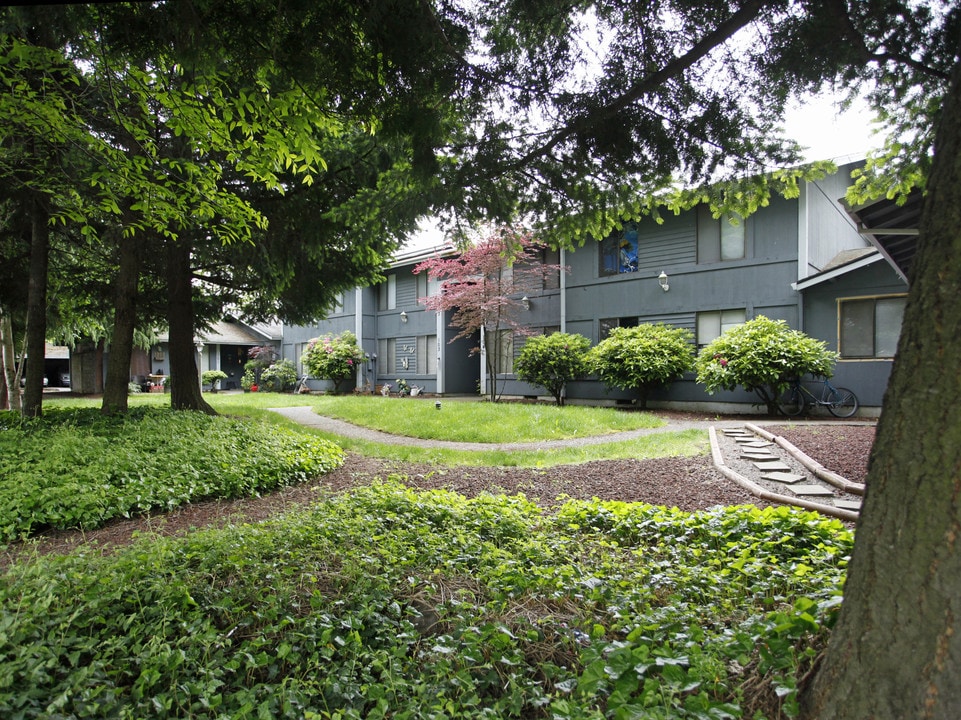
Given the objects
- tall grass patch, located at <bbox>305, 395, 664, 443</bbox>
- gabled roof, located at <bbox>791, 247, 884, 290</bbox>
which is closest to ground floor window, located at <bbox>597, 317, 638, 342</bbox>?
tall grass patch, located at <bbox>305, 395, 664, 443</bbox>

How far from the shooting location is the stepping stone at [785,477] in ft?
19.2

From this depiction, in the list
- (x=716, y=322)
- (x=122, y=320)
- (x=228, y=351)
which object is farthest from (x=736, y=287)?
(x=228, y=351)

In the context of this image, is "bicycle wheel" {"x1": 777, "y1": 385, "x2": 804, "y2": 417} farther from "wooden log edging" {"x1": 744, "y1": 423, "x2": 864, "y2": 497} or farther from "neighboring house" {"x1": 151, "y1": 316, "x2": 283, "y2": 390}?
"neighboring house" {"x1": 151, "y1": 316, "x2": 283, "y2": 390}

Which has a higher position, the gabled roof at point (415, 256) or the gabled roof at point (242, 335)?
the gabled roof at point (415, 256)

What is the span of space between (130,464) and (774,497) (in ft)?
21.7

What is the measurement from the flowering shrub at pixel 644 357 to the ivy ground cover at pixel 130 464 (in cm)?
816

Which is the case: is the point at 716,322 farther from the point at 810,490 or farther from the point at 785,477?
the point at 810,490

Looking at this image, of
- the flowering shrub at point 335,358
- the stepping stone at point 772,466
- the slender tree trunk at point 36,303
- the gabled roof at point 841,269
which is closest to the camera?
the stepping stone at point 772,466

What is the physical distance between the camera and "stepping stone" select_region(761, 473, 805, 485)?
5848 millimetres

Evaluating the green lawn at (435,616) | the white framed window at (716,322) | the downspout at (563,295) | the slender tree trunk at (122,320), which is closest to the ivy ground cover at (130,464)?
the green lawn at (435,616)

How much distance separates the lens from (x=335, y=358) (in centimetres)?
2156

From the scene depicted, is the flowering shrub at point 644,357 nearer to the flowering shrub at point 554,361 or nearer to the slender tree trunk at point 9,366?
the flowering shrub at point 554,361

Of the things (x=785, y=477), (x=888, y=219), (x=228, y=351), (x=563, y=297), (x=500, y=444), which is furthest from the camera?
(x=228, y=351)

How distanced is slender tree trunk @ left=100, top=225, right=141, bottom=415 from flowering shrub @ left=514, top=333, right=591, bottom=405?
980 cm
